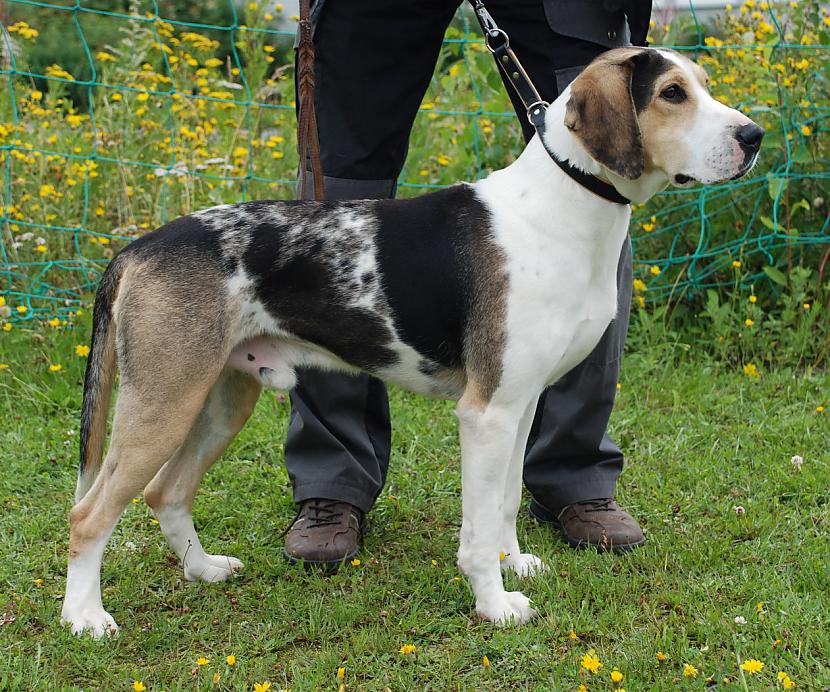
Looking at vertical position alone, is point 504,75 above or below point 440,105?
above

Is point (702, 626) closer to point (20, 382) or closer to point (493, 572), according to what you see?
point (493, 572)

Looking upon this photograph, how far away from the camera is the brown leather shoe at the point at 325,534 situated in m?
3.77

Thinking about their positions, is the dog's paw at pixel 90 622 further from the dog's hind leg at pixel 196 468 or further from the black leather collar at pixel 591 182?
the black leather collar at pixel 591 182

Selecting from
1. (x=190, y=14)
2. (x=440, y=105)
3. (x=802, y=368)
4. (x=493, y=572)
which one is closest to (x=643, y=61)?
(x=493, y=572)

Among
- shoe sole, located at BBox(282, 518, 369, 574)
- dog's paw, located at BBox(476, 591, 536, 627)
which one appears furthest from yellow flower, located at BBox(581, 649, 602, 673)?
shoe sole, located at BBox(282, 518, 369, 574)

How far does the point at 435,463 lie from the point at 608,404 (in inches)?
38.5

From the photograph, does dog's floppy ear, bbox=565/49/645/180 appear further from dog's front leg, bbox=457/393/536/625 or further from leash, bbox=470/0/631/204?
dog's front leg, bbox=457/393/536/625

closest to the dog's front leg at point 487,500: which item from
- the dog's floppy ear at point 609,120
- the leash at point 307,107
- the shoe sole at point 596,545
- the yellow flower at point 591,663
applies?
the yellow flower at point 591,663

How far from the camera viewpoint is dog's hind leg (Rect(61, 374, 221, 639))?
320 cm

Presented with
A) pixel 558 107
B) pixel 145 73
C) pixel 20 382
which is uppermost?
pixel 558 107

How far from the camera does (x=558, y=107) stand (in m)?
3.19

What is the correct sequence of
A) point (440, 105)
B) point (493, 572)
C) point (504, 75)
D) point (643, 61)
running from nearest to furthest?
point (643, 61) < point (493, 572) < point (504, 75) < point (440, 105)

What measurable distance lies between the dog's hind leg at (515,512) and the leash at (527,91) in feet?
2.54

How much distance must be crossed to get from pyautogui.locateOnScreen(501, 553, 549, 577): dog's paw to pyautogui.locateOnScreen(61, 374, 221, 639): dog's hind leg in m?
1.23
